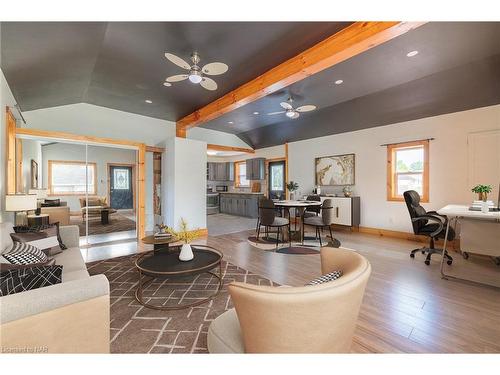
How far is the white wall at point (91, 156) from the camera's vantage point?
169 inches

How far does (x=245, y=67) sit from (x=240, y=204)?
18.0 ft

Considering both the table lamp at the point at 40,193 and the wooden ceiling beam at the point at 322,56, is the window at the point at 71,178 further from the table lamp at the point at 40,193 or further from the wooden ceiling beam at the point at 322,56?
the wooden ceiling beam at the point at 322,56

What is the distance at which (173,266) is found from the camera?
235 centimetres

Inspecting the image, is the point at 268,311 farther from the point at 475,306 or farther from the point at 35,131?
the point at 35,131

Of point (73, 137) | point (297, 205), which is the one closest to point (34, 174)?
point (73, 137)

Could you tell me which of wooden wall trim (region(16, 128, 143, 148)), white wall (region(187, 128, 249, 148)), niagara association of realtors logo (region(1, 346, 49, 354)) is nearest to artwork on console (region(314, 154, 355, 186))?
white wall (region(187, 128, 249, 148))

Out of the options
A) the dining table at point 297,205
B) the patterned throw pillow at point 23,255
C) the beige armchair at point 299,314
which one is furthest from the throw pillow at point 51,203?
the beige armchair at point 299,314

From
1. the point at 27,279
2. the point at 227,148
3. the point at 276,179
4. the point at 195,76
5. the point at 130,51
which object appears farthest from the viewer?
the point at 276,179

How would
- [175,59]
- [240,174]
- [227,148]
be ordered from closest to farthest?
1. [175,59]
2. [227,148]
3. [240,174]

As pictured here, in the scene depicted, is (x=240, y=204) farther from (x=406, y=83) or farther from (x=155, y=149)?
(x=406, y=83)

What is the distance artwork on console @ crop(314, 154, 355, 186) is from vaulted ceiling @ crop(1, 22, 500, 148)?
994 millimetres

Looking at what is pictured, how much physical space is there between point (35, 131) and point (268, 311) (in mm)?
5260

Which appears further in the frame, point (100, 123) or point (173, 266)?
point (100, 123)

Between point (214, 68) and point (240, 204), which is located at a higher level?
point (214, 68)
